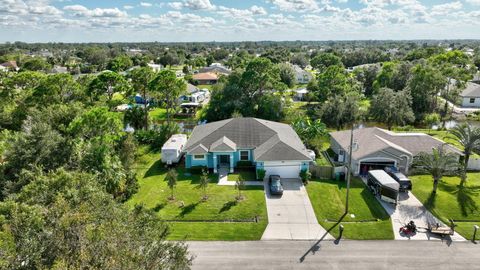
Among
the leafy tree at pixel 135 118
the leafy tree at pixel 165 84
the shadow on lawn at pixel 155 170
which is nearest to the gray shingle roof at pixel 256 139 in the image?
the shadow on lawn at pixel 155 170

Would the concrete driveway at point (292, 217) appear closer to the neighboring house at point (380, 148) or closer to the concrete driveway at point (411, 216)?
the concrete driveway at point (411, 216)

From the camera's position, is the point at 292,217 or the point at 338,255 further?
the point at 292,217

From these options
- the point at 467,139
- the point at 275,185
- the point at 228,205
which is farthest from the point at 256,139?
the point at 467,139

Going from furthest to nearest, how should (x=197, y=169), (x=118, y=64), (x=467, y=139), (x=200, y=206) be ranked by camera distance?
(x=118, y=64) → (x=197, y=169) → (x=467, y=139) → (x=200, y=206)

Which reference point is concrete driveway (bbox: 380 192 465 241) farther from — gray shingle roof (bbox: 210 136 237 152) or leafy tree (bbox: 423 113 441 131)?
leafy tree (bbox: 423 113 441 131)

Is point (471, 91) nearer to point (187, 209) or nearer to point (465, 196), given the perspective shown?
point (465, 196)

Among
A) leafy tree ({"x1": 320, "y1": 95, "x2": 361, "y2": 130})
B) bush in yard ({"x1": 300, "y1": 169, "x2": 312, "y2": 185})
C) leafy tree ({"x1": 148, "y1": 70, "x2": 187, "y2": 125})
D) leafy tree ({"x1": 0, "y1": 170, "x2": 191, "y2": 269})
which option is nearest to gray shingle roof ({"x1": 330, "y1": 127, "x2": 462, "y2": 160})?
bush in yard ({"x1": 300, "y1": 169, "x2": 312, "y2": 185})

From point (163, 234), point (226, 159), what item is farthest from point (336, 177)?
point (163, 234)
